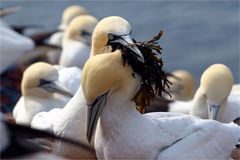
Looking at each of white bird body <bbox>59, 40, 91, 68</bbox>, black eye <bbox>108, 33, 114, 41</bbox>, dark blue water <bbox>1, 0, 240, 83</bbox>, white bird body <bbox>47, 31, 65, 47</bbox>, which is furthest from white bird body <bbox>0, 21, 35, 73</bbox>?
dark blue water <bbox>1, 0, 240, 83</bbox>

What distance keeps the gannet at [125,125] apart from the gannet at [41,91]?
203cm

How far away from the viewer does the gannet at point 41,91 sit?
730 cm

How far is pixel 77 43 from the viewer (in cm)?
924

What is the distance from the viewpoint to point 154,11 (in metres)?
14.2

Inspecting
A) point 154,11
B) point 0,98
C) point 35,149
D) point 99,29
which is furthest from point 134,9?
point 35,149

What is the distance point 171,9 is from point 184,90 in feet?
15.6

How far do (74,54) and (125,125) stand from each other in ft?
13.3

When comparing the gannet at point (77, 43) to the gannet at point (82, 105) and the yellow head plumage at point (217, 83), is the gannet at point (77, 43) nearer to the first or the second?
the yellow head plumage at point (217, 83)

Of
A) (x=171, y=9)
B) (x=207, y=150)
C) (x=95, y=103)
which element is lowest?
(x=171, y=9)

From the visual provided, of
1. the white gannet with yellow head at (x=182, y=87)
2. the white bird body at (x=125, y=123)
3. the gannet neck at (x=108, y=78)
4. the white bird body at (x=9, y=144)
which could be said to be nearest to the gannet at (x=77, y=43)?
the white gannet with yellow head at (x=182, y=87)

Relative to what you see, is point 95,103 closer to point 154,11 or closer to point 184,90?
point 184,90

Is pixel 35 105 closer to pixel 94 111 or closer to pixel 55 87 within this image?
pixel 55 87

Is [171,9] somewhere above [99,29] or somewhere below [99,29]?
below

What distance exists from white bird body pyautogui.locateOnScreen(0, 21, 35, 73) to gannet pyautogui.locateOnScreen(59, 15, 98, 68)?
1.24 ft
